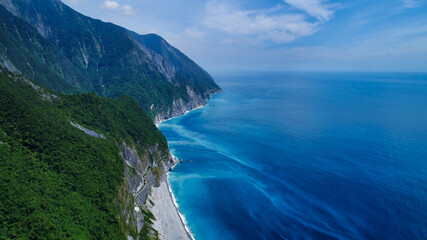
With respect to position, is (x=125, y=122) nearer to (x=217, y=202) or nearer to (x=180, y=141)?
(x=180, y=141)

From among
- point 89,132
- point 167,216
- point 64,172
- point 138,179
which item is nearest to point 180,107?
point 138,179

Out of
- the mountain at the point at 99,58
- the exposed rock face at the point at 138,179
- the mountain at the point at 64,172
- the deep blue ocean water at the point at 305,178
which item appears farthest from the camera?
the mountain at the point at 99,58

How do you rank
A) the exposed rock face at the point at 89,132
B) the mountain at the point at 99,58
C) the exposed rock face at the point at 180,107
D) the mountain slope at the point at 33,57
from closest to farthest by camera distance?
the exposed rock face at the point at 89,132
the mountain slope at the point at 33,57
the mountain at the point at 99,58
the exposed rock face at the point at 180,107

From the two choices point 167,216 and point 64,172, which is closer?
point 64,172

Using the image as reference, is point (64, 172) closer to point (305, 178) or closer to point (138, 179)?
point (138, 179)

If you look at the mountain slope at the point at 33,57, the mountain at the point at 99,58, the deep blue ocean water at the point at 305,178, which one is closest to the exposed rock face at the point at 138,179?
the deep blue ocean water at the point at 305,178

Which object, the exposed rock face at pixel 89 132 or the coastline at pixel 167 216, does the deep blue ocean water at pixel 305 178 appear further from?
the exposed rock face at pixel 89 132
